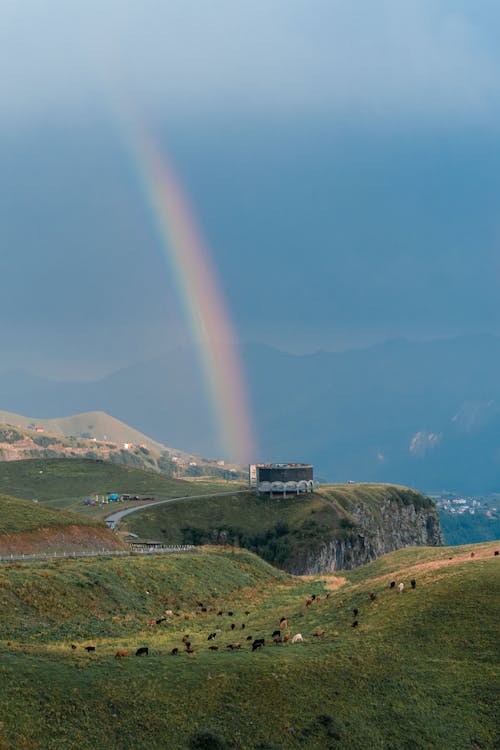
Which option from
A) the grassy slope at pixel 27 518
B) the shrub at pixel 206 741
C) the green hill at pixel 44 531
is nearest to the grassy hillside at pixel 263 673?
the shrub at pixel 206 741

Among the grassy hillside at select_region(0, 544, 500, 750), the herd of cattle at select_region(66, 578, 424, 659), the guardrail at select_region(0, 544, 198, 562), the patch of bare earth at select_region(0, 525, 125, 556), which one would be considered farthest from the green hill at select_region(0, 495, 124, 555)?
the herd of cattle at select_region(66, 578, 424, 659)

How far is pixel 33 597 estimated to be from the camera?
253ft

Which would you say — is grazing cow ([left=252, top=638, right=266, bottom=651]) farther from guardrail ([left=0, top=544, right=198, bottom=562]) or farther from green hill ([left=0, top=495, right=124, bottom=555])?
green hill ([left=0, top=495, right=124, bottom=555])

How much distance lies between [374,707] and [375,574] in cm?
7453

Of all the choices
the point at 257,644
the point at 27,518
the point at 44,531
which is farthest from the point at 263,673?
the point at 27,518

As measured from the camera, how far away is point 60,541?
11800cm

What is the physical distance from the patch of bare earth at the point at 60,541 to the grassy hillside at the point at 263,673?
27372 millimetres

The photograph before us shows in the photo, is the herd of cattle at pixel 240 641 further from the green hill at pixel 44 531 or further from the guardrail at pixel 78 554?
the green hill at pixel 44 531

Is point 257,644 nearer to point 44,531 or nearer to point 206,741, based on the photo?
point 206,741

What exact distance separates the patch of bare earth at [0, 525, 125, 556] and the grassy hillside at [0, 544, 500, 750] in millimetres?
27372

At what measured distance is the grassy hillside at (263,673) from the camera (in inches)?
1870

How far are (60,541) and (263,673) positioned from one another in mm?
70110

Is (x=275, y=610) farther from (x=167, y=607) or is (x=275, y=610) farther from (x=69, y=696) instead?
(x=69, y=696)

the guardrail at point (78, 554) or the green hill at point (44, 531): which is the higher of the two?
the green hill at point (44, 531)
